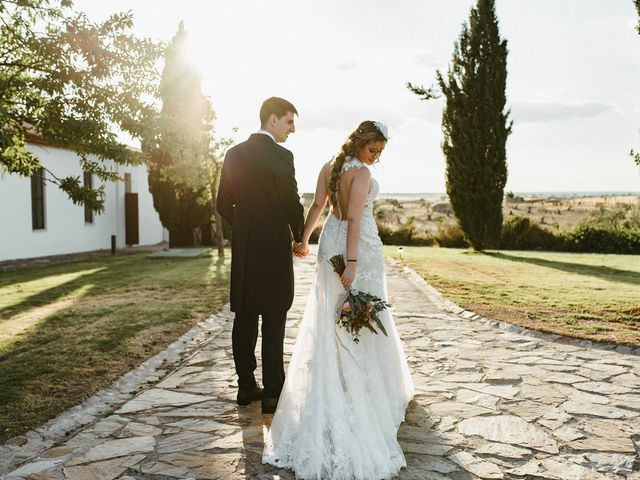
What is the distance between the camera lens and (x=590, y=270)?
15.6 m

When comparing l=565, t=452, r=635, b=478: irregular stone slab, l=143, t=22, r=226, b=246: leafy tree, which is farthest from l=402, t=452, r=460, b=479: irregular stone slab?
l=143, t=22, r=226, b=246: leafy tree

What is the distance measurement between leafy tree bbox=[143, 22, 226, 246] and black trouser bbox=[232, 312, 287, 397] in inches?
478

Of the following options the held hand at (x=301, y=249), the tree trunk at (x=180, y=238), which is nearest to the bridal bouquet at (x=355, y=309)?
the held hand at (x=301, y=249)

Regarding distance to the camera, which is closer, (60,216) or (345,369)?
(345,369)

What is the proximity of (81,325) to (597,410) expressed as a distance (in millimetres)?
6815

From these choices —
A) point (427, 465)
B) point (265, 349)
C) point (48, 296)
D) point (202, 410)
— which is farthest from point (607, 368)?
point (48, 296)

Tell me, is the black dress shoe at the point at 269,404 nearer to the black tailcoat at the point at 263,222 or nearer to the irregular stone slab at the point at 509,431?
the black tailcoat at the point at 263,222

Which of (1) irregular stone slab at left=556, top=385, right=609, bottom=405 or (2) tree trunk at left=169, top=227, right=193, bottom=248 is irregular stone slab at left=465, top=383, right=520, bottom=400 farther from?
(2) tree trunk at left=169, top=227, right=193, bottom=248

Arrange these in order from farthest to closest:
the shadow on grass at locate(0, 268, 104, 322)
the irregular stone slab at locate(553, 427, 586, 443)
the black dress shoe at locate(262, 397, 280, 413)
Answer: the shadow on grass at locate(0, 268, 104, 322) → the black dress shoe at locate(262, 397, 280, 413) → the irregular stone slab at locate(553, 427, 586, 443)

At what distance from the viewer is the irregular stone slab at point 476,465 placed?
3.76 metres

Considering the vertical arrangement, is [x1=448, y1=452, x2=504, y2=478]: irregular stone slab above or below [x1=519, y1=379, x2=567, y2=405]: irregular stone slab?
below

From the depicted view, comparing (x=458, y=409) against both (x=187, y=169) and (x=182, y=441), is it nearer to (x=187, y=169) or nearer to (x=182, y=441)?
(x=182, y=441)

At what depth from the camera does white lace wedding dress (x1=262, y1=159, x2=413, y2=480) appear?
369cm

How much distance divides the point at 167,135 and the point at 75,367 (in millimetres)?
3361
